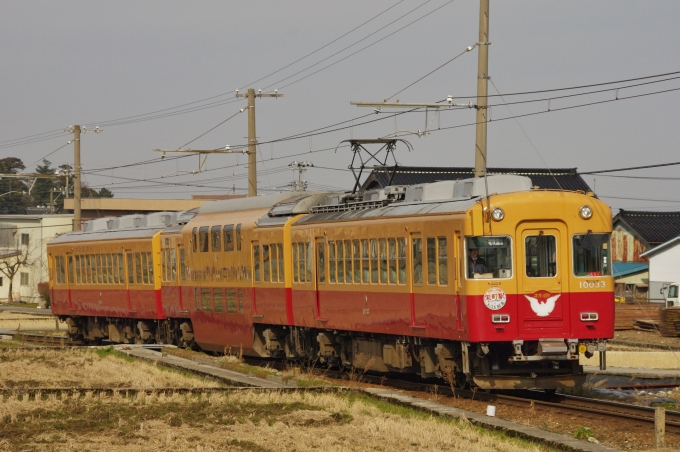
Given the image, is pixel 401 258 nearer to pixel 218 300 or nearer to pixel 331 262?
pixel 331 262

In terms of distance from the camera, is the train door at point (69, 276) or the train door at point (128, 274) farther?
the train door at point (69, 276)

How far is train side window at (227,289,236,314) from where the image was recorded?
2458cm

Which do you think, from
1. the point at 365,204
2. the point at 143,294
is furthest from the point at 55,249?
the point at 365,204

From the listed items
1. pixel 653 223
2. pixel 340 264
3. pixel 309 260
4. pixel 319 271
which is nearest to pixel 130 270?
pixel 309 260

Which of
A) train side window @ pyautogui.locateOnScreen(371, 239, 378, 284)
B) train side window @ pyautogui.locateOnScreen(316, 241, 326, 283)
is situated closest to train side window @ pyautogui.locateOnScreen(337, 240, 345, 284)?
train side window @ pyautogui.locateOnScreen(316, 241, 326, 283)

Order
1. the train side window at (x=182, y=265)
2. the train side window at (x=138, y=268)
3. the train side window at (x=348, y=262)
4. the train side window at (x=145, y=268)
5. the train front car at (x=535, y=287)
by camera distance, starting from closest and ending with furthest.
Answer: the train front car at (x=535, y=287), the train side window at (x=348, y=262), the train side window at (x=182, y=265), the train side window at (x=145, y=268), the train side window at (x=138, y=268)

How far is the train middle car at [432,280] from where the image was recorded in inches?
629

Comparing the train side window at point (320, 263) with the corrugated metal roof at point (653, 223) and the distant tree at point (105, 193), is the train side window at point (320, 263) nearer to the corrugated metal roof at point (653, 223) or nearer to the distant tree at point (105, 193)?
the corrugated metal roof at point (653, 223)

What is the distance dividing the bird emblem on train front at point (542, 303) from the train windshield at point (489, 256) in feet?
1.55

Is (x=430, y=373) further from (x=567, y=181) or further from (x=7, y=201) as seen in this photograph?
(x=7, y=201)

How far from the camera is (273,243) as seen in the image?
2272cm

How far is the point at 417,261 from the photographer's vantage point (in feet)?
57.3

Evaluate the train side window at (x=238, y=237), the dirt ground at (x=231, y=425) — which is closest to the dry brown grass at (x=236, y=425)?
the dirt ground at (x=231, y=425)

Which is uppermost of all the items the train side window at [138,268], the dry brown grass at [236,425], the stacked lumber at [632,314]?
the train side window at [138,268]
